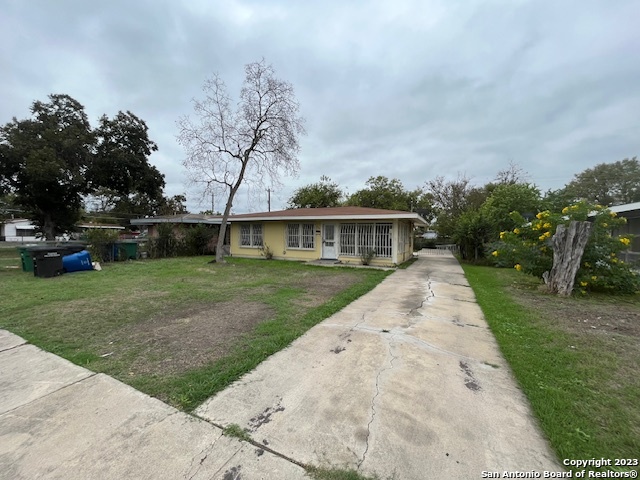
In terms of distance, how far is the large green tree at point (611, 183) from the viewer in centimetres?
3241

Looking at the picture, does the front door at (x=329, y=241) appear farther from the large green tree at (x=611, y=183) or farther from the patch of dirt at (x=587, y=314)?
the large green tree at (x=611, y=183)

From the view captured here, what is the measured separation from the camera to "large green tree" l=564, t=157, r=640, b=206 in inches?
1276

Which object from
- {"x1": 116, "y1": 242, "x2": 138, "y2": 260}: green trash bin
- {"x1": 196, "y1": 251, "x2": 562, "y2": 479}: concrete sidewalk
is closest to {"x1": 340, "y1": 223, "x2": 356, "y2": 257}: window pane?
{"x1": 196, "y1": 251, "x2": 562, "y2": 479}: concrete sidewalk

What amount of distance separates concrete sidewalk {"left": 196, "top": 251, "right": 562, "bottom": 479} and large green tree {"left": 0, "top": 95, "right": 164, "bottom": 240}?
18.9m

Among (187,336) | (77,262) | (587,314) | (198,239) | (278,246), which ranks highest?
(198,239)

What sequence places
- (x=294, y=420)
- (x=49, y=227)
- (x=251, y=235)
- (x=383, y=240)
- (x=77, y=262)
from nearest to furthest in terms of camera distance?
(x=294, y=420), (x=77, y=262), (x=383, y=240), (x=251, y=235), (x=49, y=227)

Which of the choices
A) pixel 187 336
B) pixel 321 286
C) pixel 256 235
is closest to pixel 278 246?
pixel 256 235

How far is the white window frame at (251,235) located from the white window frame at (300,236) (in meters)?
2.01

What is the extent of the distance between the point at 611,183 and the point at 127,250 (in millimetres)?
48922

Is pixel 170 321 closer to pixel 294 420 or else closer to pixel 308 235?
pixel 294 420

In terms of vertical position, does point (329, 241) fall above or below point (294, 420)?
above

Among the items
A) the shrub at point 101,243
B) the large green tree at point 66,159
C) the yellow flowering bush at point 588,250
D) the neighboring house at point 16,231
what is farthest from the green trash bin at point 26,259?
the neighboring house at point 16,231

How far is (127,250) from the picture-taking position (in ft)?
47.0

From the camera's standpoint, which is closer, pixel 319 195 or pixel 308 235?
pixel 308 235
